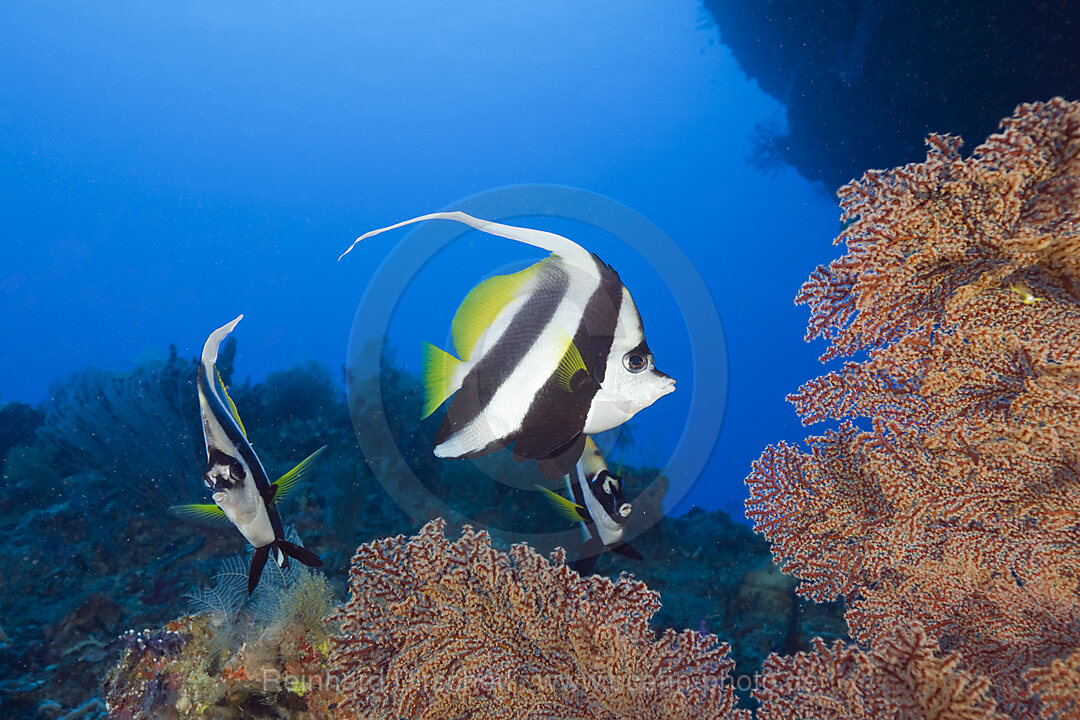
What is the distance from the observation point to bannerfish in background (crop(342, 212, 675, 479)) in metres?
1.25

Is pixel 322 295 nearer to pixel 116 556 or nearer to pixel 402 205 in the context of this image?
pixel 402 205

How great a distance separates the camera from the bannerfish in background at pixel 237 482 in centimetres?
198

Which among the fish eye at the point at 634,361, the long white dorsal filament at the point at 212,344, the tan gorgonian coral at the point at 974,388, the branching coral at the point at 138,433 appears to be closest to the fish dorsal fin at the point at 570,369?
the fish eye at the point at 634,361

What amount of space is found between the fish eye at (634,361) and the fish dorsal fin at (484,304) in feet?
1.11

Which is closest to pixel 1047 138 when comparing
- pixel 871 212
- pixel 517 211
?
pixel 871 212

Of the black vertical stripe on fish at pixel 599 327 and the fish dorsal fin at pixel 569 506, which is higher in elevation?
the black vertical stripe on fish at pixel 599 327

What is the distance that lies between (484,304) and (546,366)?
0.82ft

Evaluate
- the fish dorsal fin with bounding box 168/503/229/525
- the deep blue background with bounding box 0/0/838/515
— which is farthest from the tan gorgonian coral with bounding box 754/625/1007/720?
the deep blue background with bounding box 0/0/838/515

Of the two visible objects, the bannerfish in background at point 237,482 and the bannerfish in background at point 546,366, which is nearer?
the bannerfish in background at point 546,366

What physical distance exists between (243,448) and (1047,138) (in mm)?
3190

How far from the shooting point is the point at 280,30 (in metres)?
47.6

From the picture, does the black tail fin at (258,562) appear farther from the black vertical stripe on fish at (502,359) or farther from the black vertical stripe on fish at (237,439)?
the black vertical stripe on fish at (502,359)

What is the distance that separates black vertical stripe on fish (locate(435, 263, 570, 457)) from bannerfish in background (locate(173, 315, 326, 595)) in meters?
1.07

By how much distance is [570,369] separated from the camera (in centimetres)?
125
